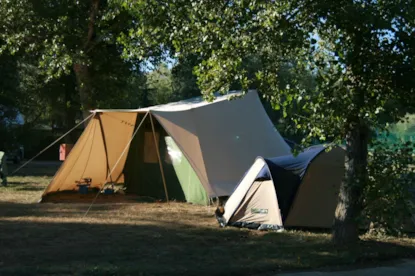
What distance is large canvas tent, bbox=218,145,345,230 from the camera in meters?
10.9

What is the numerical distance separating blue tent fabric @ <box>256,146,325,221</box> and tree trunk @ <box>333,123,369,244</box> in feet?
5.69

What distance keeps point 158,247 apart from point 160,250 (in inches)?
9.2

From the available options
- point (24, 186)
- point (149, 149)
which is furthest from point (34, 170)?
point (149, 149)

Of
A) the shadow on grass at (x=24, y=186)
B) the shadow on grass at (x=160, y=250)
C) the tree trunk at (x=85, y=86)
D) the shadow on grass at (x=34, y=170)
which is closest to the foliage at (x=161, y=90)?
the shadow on grass at (x=34, y=170)

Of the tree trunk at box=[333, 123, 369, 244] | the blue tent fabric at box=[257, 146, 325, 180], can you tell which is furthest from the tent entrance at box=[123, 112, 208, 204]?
the tree trunk at box=[333, 123, 369, 244]

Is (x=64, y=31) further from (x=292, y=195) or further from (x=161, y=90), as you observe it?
(x=161, y=90)

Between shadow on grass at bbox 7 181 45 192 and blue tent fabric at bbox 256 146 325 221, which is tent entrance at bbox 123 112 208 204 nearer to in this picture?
shadow on grass at bbox 7 181 45 192

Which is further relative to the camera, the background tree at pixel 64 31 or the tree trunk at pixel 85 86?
the tree trunk at pixel 85 86

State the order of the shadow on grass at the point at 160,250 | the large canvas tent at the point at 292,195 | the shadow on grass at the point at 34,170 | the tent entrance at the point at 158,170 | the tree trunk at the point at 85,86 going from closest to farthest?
the shadow on grass at the point at 160,250 → the large canvas tent at the point at 292,195 → the tent entrance at the point at 158,170 → the tree trunk at the point at 85,86 → the shadow on grass at the point at 34,170

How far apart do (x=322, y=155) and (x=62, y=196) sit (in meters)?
7.99

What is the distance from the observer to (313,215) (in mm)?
10945

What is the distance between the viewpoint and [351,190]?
9.05 m

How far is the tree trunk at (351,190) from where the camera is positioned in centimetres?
900

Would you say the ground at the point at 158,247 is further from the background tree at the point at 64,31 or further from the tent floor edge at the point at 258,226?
the background tree at the point at 64,31
